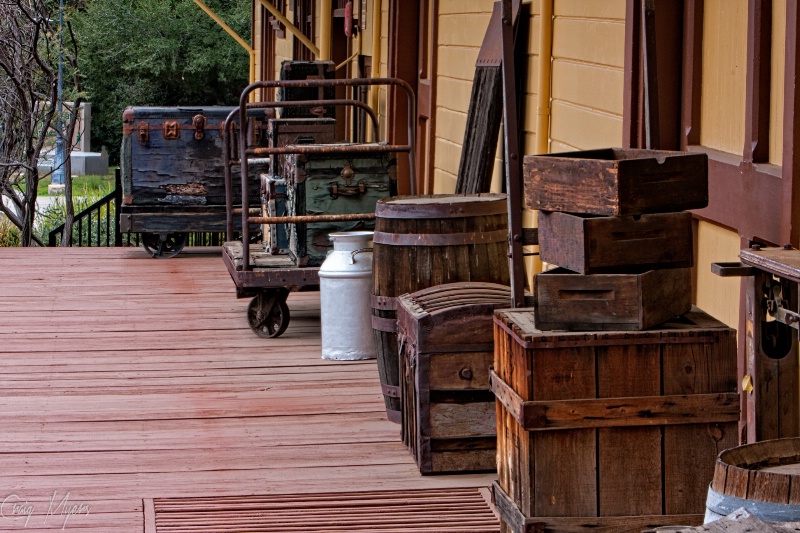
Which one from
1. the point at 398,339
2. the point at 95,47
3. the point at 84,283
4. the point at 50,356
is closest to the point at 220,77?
the point at 95,47

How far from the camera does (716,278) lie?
154 inches

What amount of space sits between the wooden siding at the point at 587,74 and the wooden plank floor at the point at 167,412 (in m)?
1.44

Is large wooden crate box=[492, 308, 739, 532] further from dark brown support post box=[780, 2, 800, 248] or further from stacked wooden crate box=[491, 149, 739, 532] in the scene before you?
dark brown support post box=[780, 2, 800, 248]

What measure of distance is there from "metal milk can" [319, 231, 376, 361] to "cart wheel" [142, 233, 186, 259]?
167 inches

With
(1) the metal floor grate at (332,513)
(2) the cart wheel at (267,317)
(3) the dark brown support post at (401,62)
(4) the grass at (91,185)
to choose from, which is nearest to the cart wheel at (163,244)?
(3) the dark brown support post at (401,62)

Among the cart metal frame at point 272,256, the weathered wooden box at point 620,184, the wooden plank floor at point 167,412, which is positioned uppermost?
the weathered wooden box at point 620,184

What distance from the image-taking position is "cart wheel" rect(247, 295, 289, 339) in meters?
7.24

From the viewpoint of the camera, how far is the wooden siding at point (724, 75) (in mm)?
3697

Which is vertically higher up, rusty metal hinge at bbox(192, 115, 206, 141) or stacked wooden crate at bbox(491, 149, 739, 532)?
rusty metal hinge at bbox(192, 115, 206, 141)

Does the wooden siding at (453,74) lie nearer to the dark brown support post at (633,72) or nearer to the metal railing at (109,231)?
the dark brown support post at (633,72)

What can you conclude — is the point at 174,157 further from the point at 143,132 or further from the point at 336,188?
the point at 336,188

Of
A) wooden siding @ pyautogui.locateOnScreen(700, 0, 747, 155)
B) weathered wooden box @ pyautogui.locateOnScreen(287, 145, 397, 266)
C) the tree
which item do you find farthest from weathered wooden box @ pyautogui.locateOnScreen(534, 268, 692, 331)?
the tree

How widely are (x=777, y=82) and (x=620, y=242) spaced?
0.66 meters

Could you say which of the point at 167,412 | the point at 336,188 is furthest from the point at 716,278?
the point at 336,188
